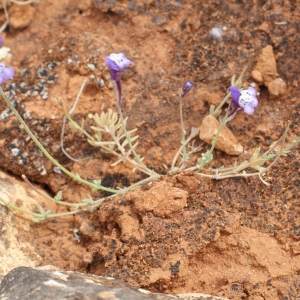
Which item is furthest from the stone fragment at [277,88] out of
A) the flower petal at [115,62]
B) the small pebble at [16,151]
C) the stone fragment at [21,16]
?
the stone fragment at [21,16]

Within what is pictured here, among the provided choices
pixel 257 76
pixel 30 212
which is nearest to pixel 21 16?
pixel 30 212

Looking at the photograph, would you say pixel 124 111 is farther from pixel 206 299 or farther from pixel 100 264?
pixel 206 299

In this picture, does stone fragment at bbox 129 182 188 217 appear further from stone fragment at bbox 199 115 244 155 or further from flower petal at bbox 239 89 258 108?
flower petal at bbox 239 89 258 108

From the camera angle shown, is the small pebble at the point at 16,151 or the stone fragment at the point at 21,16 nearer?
the small pebble at the point at 16,151

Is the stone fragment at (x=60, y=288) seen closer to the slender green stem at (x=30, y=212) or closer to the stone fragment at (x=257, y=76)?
the slender green stem at (x=30, y=212)

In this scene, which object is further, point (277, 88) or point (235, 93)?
point (277, 88)

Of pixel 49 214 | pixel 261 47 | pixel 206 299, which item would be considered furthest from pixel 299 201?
pixel 49 214

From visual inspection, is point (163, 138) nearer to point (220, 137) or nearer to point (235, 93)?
point (220, 137)
